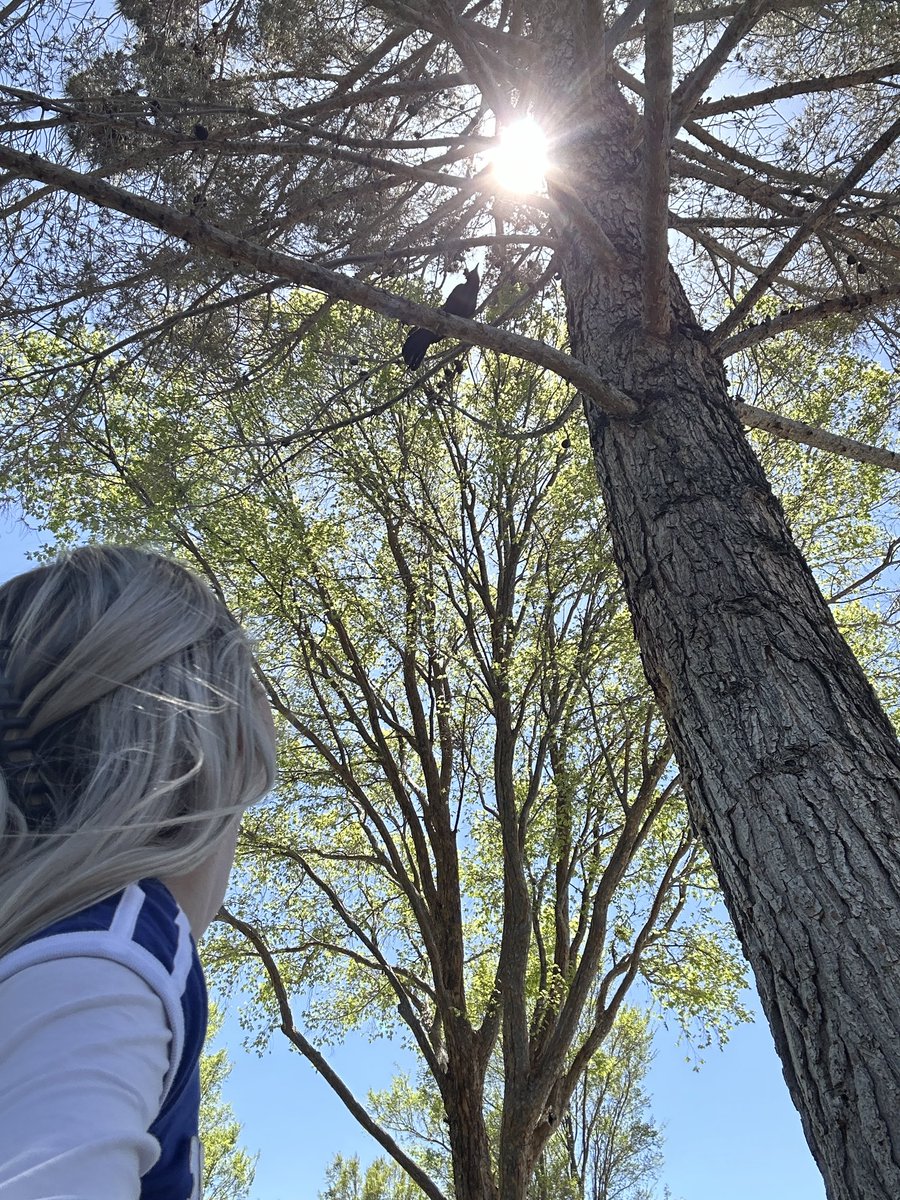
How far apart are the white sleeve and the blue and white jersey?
1cm

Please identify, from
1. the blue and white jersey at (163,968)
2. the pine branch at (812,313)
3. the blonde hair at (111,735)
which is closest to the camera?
the blue and white jersey at (163,968)

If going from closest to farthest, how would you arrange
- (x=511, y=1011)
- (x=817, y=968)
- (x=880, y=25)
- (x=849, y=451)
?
(x=817, y=968), (x=849, y=451), (x=880, y=25), (x=511, y=1011)

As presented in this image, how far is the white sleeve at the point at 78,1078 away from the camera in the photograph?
0.56 m

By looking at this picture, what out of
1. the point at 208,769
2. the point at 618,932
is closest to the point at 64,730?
the point at 208,769

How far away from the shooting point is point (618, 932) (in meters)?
8.55

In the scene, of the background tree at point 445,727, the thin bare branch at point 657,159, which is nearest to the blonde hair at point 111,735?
the thin bare branch at point 657,159

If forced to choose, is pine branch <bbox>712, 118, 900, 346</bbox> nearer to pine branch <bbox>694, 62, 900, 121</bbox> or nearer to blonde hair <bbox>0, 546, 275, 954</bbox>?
pine branch <bbox>694, 62, 900, 121</bbox>

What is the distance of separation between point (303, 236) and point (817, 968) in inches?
181

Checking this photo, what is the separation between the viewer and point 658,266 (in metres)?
2.73

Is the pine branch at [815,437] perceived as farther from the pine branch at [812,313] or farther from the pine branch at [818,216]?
the pine branch at [818,216]

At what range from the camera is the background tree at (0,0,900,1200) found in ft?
5.86

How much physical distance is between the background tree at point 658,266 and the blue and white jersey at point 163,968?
4.29ft

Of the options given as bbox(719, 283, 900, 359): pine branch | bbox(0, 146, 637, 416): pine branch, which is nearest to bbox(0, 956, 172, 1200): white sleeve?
bbox(0, 146, 637, 416): pine branch

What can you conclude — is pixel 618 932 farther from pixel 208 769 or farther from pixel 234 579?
pixel 208 769
